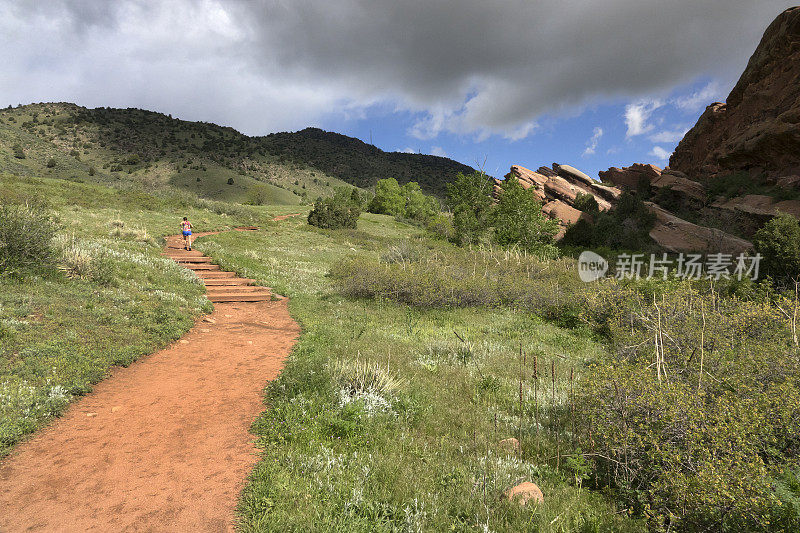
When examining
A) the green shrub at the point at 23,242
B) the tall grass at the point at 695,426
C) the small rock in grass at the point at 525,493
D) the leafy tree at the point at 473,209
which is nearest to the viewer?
the tall grass at the point at 695,426

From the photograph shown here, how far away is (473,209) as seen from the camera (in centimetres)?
3353

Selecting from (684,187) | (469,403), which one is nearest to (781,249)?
(469,403)

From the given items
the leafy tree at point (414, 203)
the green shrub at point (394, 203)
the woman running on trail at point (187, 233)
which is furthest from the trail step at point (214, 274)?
the leafy tree at point (414, 203)

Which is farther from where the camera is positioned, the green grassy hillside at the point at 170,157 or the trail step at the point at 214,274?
the green grassy hillside at the point at 170,157

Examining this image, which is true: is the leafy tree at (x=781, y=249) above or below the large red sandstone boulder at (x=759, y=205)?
below

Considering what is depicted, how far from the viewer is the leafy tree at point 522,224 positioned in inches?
1037

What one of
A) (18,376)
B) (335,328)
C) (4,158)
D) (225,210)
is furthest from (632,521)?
(4,158)

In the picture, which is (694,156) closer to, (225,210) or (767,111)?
(767,111)

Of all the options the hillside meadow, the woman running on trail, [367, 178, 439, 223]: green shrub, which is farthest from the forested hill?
the hillside meadow

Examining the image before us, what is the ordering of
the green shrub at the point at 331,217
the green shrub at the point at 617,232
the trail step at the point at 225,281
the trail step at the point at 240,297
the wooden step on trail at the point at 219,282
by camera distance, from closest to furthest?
the trail step at the point at 240,297 → the wooden step on trail at the point at 219,282 → the trail step at the point at 225,281 → the green shrub at the point at 617,232 → the green shrub at the point at 331,217

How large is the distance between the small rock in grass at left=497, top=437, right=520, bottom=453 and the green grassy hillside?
56.4m

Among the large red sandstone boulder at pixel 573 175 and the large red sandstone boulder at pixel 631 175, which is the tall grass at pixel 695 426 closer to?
the large red sandstone boulder at pixel 573 175

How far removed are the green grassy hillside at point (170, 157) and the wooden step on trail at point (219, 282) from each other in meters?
39.6

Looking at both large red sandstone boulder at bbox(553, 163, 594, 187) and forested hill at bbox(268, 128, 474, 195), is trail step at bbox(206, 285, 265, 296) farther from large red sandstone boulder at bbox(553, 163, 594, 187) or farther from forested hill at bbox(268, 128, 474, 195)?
forested hill at bbox(268, 128, 474, 195)
